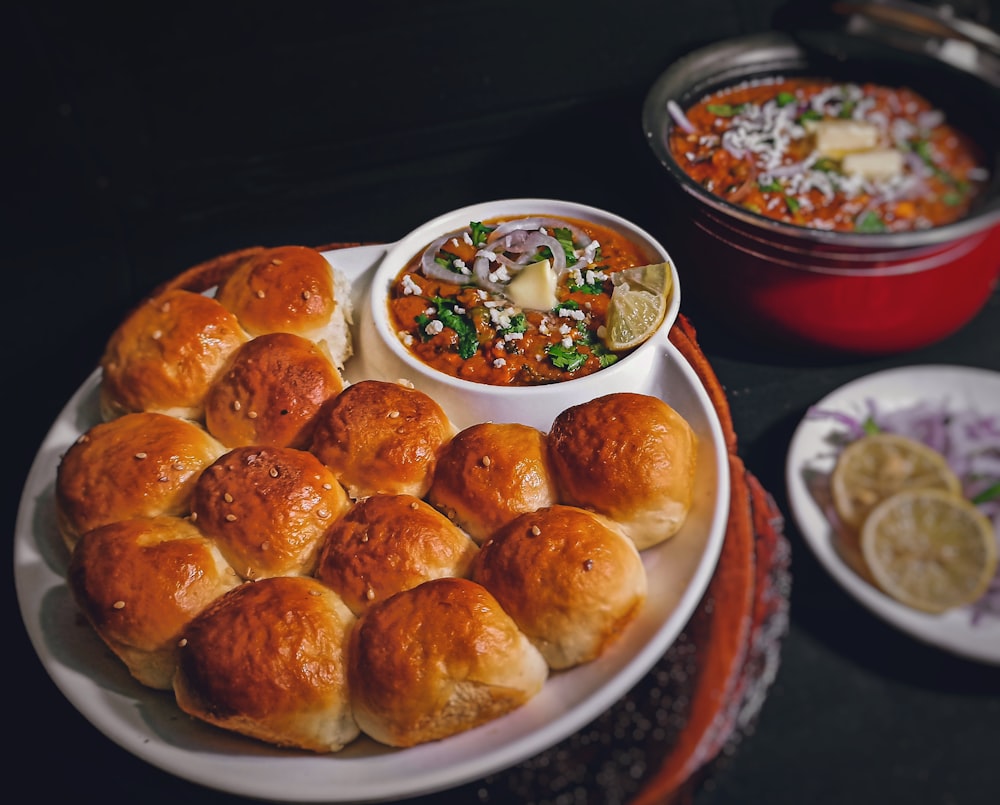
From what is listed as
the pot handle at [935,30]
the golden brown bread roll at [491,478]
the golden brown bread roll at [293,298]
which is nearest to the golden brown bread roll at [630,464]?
the golden brown bread roll at [491,478]

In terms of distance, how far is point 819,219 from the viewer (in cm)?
214

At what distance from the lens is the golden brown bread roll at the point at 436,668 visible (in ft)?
5.06

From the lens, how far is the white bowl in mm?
1999

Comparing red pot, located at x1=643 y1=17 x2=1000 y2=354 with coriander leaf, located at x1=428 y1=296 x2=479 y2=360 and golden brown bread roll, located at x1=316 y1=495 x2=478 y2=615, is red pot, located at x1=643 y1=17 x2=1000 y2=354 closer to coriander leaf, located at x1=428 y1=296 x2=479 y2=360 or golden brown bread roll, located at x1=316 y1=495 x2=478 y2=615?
coriander leaf, located at x1=428 y1=296 x2=479 y2=360

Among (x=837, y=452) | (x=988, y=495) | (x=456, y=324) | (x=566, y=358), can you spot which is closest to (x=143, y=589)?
Result: (x=456, y=324)

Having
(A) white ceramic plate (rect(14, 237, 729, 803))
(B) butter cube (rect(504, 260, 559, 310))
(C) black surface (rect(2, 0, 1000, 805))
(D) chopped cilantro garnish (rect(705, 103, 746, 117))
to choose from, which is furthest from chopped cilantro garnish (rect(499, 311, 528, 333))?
(D) chopped cilantro garnish (rect(705, 103, 746, 117))

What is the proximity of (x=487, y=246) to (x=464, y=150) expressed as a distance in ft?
3.35

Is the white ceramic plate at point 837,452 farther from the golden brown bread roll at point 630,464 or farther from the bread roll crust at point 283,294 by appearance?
the bread roll crust at point 283,294

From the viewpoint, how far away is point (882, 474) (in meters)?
1.65

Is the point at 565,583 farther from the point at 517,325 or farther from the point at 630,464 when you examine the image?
the point at 517,325

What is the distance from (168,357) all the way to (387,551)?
33.1 inches

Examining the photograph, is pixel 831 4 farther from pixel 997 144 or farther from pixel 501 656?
pixel 501 656

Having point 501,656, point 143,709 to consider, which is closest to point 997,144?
point 501,656

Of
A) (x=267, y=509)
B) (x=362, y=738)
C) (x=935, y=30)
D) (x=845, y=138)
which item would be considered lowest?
(x=362, y=738)
